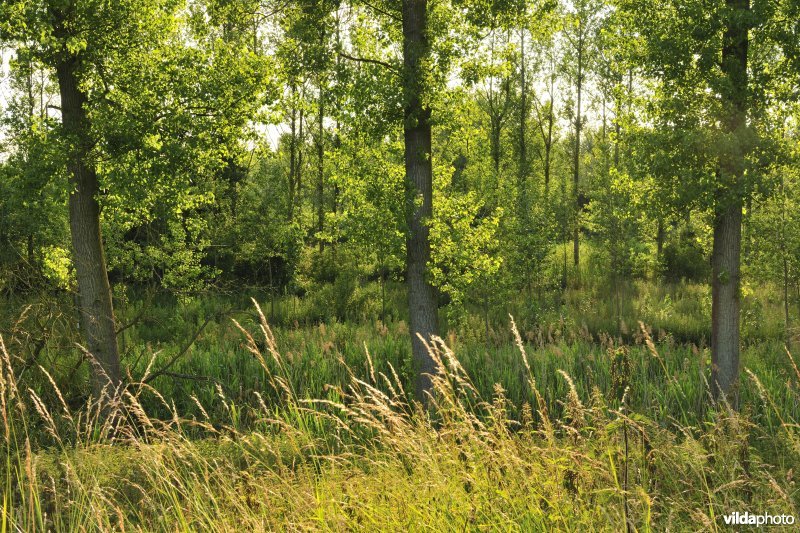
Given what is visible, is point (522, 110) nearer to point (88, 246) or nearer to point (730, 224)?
point (730, 224)

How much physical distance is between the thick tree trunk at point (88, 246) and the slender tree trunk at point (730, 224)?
349 inches

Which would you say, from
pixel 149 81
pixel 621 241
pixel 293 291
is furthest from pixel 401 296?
pixel 149 81

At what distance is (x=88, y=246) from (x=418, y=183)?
5.14 metres

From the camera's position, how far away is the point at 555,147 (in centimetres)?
3775

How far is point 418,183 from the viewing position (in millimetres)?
11133

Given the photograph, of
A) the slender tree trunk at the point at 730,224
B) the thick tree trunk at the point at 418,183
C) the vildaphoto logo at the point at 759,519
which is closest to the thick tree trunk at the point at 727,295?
the slender tree trunk at the point at 730,224

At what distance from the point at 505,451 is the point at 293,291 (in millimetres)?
22255

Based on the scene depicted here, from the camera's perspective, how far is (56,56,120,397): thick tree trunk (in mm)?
9797

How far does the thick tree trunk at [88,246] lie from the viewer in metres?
9.80

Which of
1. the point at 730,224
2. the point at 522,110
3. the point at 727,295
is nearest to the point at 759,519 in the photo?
the point at 727,295

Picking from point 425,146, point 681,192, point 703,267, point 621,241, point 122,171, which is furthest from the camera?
point 703,267

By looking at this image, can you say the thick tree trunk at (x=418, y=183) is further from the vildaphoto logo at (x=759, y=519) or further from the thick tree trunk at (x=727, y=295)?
the vildaphoto logo at (x=759, y=519)

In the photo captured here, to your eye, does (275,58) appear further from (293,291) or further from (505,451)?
(293,291)

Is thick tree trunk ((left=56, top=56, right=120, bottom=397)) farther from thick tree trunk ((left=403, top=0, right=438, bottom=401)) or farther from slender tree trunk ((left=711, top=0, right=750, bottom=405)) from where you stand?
slender tree trunk ((left=711, top=0, right=750, bottom=405))
